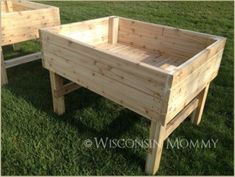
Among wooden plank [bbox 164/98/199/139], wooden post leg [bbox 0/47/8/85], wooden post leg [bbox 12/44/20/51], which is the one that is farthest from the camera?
wooden post leg [bbox 12/44/20/51]

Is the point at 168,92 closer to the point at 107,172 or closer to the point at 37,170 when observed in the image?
the point at 107,172

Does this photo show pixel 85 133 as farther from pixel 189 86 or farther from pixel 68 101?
pixel 189 86

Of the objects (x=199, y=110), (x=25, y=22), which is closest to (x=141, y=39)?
(x=199, y=110)

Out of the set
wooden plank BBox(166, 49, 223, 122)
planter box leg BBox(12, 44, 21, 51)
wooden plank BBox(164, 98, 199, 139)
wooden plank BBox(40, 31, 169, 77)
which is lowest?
planter box leg BBox(12, 44, 21, 51)

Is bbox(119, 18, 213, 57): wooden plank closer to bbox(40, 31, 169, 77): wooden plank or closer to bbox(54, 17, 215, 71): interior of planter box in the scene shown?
bbox(54, 17, 215, 71): interior of planter box

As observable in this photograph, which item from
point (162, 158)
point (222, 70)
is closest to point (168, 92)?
point (162, 158)

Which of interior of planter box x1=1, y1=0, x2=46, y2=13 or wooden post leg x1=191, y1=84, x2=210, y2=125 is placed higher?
interior of planter box x1=1, y1=0, x2=46, y2=13

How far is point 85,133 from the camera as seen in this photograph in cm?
293

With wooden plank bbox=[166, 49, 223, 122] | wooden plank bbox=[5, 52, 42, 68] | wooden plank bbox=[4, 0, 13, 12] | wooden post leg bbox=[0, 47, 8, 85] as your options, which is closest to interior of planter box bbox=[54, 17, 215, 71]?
wooden plank bbox=[166, 49, 223, 122]

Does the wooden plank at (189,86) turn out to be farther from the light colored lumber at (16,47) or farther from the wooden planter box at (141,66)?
the light colored lumber at (16,47)

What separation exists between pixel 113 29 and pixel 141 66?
1673 mm

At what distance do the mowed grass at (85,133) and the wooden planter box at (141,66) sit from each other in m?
0.23

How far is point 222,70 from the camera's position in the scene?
14.5 ft

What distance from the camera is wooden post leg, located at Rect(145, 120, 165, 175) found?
7.06ft
